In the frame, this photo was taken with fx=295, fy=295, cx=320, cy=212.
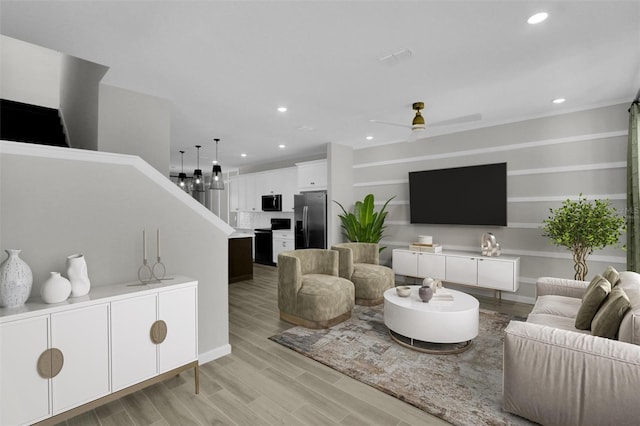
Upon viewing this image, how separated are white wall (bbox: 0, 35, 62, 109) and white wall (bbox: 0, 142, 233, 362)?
4.10 ft

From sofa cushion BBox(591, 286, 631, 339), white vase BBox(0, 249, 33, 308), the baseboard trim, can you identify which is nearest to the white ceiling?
white vase BBox(0, 249, 33, 308)

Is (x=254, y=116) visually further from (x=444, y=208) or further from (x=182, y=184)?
(x=182, y=184)

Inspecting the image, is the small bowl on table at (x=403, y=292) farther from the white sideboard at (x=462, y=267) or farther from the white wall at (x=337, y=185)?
the white wall at (x=337, y=185)

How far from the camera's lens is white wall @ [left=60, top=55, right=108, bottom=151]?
2.70 meters

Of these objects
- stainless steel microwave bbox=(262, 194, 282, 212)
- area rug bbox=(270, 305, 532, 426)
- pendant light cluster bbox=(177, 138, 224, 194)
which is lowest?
area rug bbox=(270, 305, 532, 426)

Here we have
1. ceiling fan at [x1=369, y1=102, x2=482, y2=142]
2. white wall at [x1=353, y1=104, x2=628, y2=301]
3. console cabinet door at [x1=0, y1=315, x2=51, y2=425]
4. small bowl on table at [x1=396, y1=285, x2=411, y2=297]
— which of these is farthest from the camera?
white wall at [x1=353, y1=104, x2=628, y2=301]

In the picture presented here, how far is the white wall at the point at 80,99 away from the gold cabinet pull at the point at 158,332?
2.19m

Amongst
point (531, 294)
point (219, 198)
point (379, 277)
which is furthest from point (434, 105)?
point (219, 198)

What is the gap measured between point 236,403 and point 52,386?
3.38ft

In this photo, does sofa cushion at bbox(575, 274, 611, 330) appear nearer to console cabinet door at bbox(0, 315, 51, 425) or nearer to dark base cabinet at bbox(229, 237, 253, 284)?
console cabinet door at bbox(0, 315, 51, 425)

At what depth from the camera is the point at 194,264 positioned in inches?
99.6

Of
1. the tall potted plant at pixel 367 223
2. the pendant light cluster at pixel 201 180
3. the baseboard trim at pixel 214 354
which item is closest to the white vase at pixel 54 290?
the baseboard trim at pixel 214 354

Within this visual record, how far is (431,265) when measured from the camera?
4.60 m

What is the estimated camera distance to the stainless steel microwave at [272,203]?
716 cm
